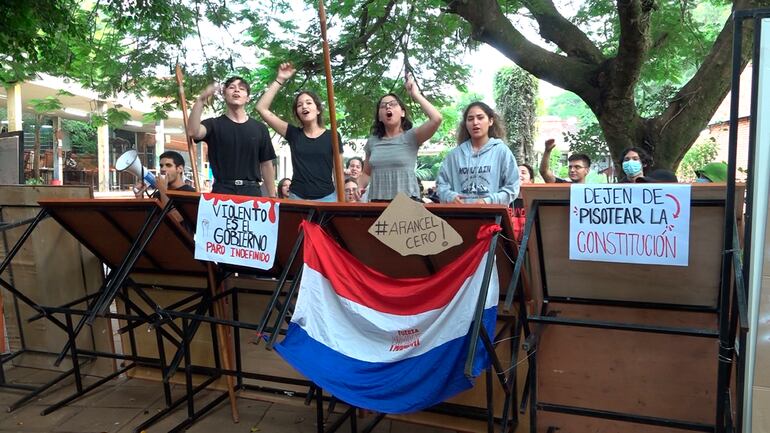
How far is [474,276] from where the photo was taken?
262cm

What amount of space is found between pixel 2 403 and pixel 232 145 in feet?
8.51

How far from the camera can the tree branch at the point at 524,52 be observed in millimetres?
7059

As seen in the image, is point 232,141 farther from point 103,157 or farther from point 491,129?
point 103,157

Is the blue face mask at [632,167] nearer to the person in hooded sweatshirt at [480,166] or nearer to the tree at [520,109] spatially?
the person in hooded sweatshirt at [480,166]

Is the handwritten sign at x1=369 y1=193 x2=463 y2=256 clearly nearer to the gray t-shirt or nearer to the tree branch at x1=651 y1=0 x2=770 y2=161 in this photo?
the gray t-shirt

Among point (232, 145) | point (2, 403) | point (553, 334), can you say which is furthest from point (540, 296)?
point (2, 403)

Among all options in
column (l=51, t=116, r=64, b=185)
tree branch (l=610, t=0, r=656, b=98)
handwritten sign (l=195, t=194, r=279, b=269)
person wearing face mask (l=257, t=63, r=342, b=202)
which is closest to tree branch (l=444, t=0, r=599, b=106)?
tree branch (l=610, t=0, r=656, b=98)

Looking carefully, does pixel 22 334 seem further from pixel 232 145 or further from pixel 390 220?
pixel 390 220

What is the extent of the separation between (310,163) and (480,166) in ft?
4.54

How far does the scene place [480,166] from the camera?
353cm

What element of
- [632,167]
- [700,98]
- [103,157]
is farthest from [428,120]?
[103,157]

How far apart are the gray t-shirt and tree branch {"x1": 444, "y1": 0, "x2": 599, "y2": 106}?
399 cm

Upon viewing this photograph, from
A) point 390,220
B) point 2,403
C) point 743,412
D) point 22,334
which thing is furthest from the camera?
point 22,334

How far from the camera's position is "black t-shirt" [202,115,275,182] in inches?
165
